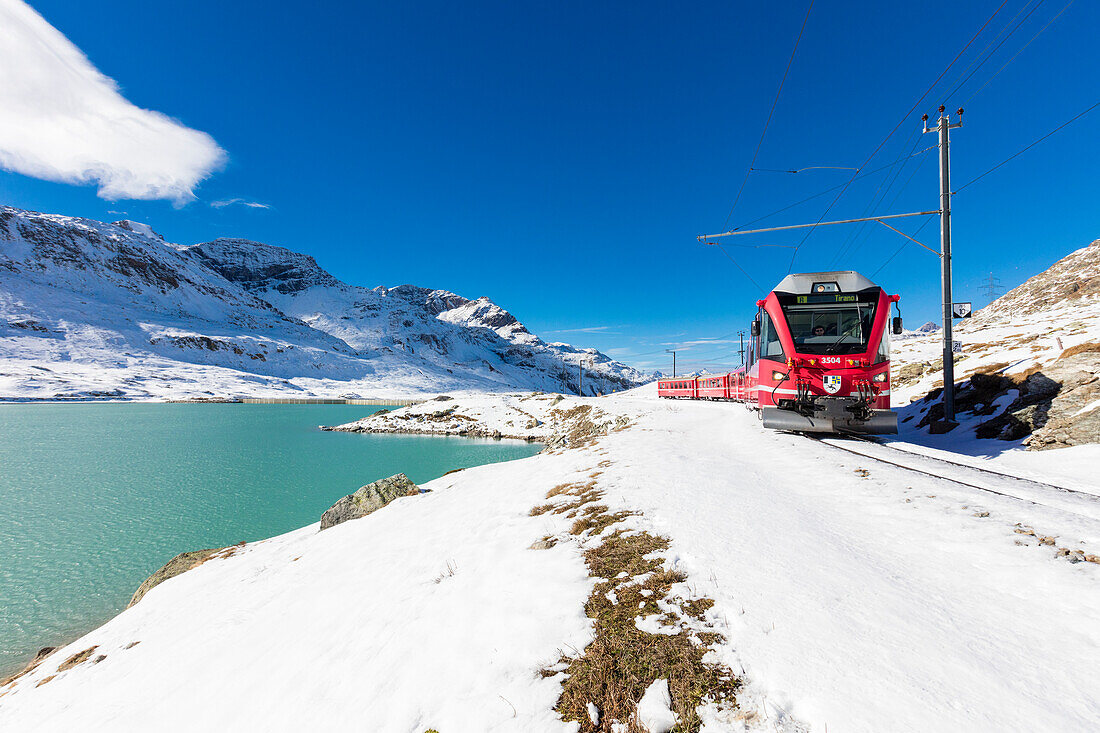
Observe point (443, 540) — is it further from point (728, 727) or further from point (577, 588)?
point (728, 727)

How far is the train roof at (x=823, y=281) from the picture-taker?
535 inches

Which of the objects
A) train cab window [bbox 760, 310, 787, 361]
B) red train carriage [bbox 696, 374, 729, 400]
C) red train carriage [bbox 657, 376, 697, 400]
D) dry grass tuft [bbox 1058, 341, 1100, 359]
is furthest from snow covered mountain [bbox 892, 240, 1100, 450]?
red train carriage [bbox 657, 376, 697, 400]

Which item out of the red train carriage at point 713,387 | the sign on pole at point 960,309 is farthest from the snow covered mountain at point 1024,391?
the red train carriage at point 713,387

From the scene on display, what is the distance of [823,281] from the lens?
1377 cm

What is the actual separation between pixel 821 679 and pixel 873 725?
14.6 inches

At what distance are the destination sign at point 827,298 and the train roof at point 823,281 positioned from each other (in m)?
0.23

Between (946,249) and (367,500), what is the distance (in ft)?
70.8

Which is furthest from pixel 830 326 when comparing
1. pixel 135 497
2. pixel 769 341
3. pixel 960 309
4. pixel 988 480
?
pixel 135 497

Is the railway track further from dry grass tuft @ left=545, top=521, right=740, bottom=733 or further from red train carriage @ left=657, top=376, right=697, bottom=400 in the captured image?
red train carriage @ left=657, top=376, right=697, bottom=400

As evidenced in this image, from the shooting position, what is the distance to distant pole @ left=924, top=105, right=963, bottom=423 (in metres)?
14.0

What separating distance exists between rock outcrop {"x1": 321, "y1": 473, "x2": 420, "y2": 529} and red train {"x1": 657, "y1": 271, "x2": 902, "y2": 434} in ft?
41.7

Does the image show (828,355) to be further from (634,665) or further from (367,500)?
(367,500)

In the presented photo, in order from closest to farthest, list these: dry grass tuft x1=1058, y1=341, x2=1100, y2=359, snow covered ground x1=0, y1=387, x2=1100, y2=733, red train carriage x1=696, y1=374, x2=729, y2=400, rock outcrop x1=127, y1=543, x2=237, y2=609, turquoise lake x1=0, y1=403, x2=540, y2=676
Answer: snow covered ground x1=0, y1=387, x2=1100, y2=733
rock outcrop x1=127, y1=543, x2=237, y2=609
turquoise lake x1=0, y1=403, x2=540, y2=676
dry grass tuft x1=1058, y1=341, x2=1100, y2=359
red train carriage x1=696, y1=374, x2=729, y2=400

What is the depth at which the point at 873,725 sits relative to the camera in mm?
2521
